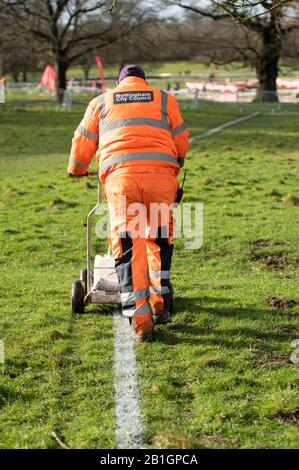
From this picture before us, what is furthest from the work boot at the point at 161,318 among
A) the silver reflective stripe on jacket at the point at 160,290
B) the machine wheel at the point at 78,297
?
the machine wheel at the point at 78,297

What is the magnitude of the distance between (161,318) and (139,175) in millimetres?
1244

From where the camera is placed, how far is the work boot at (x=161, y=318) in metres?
6.50

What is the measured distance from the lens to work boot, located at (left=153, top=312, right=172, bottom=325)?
6.50 meters

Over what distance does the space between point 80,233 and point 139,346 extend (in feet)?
16.8

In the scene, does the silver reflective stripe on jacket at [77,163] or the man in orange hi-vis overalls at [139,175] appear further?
the silver reflective stripe on jacket at [77,163]

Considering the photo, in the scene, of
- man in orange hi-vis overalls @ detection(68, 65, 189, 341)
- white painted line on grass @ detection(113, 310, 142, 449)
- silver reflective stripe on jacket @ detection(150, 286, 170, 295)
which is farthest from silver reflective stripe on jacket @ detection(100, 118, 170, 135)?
white painted line on grass @ detection(113, 310, 142, 449)

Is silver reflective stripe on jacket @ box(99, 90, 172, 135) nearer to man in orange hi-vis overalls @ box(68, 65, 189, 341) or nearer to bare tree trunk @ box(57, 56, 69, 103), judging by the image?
man in orange hi-vis overalls @ box(68, 65, 189, 341)

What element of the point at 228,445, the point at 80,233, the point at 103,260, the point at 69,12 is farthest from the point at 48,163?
the point at 69,12

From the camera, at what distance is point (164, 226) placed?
6496 mm

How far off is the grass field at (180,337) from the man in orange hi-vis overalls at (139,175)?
355 mm

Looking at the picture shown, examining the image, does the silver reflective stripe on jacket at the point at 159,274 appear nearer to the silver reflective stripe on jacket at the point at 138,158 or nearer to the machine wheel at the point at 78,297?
the machine wheel at the point at 78,297

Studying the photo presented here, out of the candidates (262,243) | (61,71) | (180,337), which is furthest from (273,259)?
(61,71)

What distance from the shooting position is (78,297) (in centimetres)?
701
